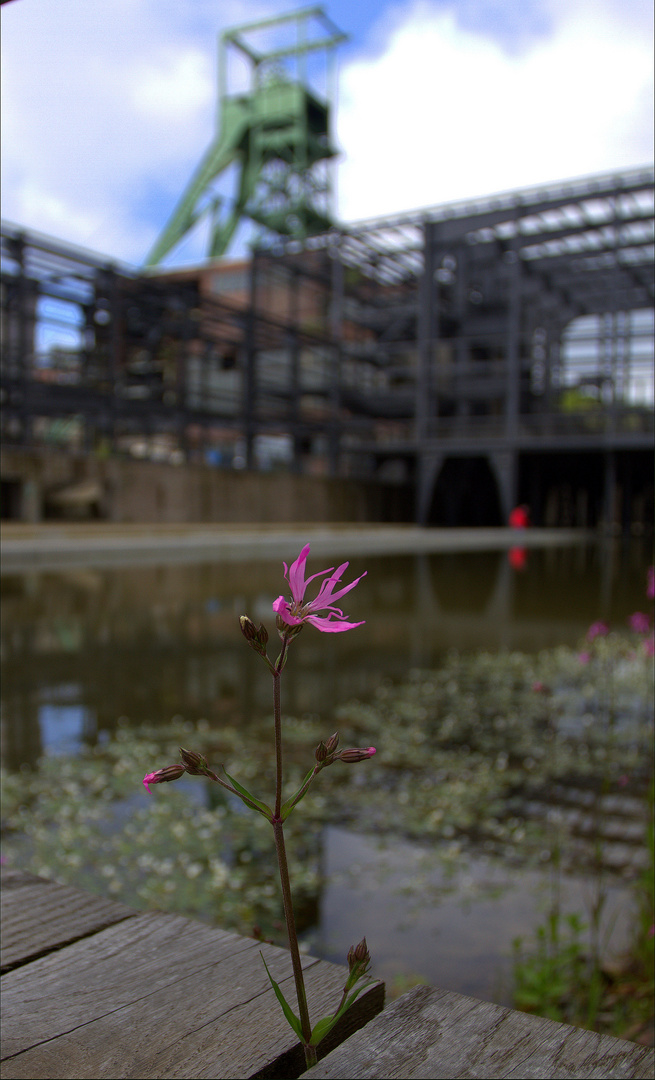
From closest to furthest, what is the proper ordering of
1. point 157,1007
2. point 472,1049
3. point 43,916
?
point 472,1049
point 157,1007
point 43,916

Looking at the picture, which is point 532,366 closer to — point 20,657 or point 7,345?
point 7,345

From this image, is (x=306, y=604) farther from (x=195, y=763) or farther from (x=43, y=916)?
(x=43, y=916)

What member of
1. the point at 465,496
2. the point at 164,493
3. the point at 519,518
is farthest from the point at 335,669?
the point at 465,496

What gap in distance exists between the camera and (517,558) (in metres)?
18.1

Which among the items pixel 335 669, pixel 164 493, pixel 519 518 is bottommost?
pixel 335 669

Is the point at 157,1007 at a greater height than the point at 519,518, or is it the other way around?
the point at 519,518

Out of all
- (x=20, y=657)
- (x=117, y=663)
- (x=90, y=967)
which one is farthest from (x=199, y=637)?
(x=90, y=967)

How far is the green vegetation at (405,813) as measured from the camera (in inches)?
98.0

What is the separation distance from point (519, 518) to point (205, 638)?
68.1ft

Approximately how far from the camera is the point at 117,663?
237 inches

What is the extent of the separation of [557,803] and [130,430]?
24762 millimetres

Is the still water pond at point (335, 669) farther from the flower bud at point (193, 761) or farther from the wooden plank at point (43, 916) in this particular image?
the wooden plank at point (43, 916)

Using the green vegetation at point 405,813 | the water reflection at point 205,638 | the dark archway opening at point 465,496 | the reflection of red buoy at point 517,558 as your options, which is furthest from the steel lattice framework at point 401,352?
the green vegetation at point 405,813

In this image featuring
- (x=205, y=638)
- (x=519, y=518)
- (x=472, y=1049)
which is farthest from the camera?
(x=519, y=518)
